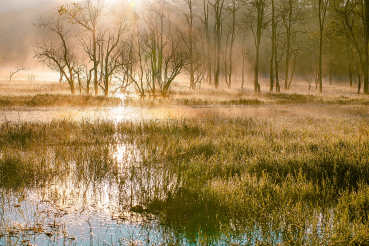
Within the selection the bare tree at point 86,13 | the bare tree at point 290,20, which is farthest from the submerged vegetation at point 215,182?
the bare tree at point 290,20

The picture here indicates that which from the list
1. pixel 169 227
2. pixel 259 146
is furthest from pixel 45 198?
pixel 259 146

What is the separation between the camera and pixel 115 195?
4691 mm

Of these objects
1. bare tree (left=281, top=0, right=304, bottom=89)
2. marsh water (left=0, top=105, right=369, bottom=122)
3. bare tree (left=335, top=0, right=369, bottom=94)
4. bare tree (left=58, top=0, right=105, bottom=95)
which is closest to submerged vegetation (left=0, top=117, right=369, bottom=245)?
marsh water (left=0, top=105, right=369, bottom=122)

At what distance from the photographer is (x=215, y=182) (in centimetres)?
474

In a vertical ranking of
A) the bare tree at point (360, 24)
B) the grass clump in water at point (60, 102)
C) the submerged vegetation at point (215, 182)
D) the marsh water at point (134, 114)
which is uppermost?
the bare tree at point (360, 24)

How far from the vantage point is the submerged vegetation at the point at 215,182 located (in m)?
3.63

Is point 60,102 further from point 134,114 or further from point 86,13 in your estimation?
→ point 86,13

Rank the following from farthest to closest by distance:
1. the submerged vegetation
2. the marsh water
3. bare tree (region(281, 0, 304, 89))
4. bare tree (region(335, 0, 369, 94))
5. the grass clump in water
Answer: bare tree (region(281, 0, 304, 89)) < bare tree (region(335, 0, 369, 94)) < the grass clump in water < the marsh water < the submerged vegetation

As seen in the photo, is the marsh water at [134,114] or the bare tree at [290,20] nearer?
the marsh water at [134,114]

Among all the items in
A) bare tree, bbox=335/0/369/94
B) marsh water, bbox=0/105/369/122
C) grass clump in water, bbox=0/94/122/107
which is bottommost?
marsh water, bbox=0/105/369/122

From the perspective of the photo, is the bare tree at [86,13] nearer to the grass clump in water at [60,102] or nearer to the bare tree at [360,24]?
the grass clump in water at [60,102]

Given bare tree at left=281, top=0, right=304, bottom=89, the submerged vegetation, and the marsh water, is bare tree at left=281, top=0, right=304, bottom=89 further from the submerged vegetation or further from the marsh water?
the submerged vegetation

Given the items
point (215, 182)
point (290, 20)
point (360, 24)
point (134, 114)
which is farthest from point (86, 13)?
point (360, 24)

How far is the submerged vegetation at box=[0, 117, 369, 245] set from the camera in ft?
11.9
